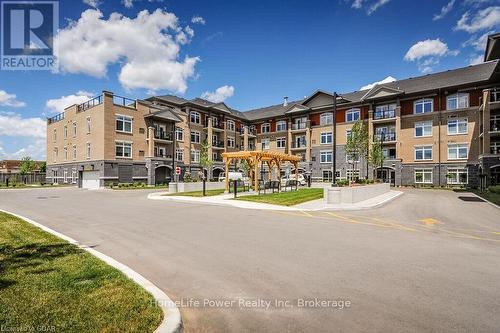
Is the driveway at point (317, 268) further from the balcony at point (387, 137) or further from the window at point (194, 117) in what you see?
the window at point (194, 117)

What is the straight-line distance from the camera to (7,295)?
3.82 meters

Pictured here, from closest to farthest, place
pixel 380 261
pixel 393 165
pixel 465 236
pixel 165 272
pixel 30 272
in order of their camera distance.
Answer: pixel 30 272
pixel 165 272
pixel 380 261
pixel 465 236
pixel 393 165

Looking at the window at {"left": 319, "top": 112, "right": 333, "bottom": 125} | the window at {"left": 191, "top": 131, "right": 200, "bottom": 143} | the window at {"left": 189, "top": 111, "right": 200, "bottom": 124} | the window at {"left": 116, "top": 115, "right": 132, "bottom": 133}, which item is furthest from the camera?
the window at {"left": 191, "top": 131, "right": 200, "bottom": 143}

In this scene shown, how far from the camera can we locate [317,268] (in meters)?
5.37

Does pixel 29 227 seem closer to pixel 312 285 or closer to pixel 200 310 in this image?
pixel 200 310

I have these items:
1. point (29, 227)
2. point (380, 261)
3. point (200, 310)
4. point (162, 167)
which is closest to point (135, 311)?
point (200, 310)

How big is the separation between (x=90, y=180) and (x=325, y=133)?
36.1 m

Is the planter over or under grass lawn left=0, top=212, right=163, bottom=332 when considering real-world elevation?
over

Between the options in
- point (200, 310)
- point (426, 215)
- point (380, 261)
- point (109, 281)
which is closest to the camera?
point (200, 310)

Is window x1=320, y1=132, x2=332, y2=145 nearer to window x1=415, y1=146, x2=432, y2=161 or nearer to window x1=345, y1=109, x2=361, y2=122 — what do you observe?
window x1=345, y1=109, x2=361, y2=122

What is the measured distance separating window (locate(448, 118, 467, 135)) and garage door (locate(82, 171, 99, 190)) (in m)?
46.6

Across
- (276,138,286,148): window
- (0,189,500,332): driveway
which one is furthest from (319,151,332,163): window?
(0,189,500,332): driveway

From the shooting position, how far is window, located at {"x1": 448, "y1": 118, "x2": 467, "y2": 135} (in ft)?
107

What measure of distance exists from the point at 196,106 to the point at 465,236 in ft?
132
